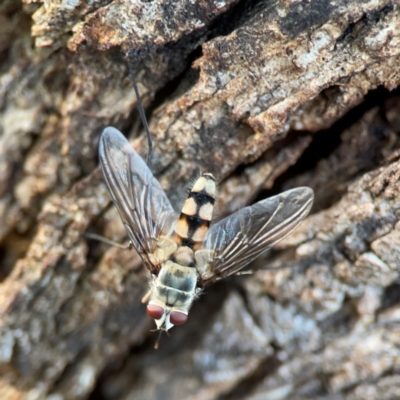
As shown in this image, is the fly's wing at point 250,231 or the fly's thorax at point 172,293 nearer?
the fly's wing at point 250,231

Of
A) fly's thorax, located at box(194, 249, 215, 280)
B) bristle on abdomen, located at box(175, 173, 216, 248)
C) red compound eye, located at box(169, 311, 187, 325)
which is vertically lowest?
red compound eye, located at box(169, 311, 187, 325)

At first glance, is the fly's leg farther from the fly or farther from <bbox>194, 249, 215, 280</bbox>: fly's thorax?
<bbox>194, 249, 215, 280</bbox>: fly's thorax

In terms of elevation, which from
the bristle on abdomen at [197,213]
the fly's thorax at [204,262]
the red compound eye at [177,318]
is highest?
the bristle on abdomen at [197,213]

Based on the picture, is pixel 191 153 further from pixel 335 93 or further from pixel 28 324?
pixel 28 324

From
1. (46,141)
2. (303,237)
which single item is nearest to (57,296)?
(46,141)

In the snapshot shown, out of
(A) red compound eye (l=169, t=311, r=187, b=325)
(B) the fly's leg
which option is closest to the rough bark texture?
(B) the fly's leg

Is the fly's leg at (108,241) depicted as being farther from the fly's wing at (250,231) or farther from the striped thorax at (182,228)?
the fly's wing at (250,231)

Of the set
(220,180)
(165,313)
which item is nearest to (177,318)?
(165,313)

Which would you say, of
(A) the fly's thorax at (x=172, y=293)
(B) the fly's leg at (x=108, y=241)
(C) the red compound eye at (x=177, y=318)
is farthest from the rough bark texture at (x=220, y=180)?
(C) the red compound eye at (x=177, y=318)
